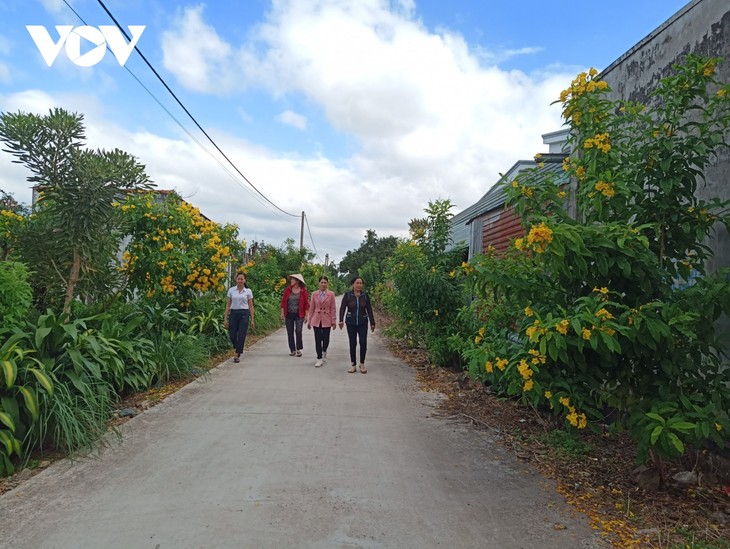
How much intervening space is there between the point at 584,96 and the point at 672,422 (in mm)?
2286

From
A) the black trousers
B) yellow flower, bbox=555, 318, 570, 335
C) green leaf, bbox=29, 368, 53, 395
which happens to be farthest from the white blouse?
yellow flower, bbox=555, 318, 570, 335

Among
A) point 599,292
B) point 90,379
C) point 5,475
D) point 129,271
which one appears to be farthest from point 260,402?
point 599,292

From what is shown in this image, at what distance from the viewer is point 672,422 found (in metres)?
3.20

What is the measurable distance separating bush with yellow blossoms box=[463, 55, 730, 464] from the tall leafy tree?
4.70m

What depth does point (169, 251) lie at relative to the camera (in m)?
8.44

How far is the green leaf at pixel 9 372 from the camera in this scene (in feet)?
13.1

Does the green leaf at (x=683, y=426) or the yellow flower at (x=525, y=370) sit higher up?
the yellow flower at (x=525, y=370)

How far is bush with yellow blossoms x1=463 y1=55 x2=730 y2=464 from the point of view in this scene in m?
3.25

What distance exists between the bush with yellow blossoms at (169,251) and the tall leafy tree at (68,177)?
104 cm

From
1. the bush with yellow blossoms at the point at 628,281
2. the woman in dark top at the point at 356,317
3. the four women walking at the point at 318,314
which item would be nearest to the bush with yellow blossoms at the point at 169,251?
the four women walking at the point at 318,314

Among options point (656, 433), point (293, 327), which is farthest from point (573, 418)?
point (293, 327)

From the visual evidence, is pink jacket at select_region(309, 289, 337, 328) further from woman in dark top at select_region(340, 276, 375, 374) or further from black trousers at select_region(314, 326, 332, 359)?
woman in dark top at select_region(340, 276, 375, 374)

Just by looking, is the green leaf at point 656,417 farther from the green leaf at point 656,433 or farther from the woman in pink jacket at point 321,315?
the woman in pink jacket at point 321,315

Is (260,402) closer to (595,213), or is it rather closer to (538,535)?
(538,535)
